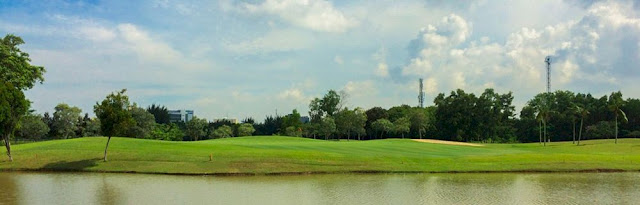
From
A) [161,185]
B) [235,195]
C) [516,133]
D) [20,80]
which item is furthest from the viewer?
[516,133]

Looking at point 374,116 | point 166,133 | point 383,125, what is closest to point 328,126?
point 383,125

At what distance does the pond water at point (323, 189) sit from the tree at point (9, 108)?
8135 millimetres

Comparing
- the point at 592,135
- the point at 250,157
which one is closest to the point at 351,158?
the point at 250,157

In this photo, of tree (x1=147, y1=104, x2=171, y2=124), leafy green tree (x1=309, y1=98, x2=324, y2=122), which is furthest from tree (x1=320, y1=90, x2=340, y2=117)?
tree (x1=147, y1=104, x2=171, y2=124)

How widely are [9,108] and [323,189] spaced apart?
35.9 metres

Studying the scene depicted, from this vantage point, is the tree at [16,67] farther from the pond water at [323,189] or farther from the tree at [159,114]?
the tree at [159,114]

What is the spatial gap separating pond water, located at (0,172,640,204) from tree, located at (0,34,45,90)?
17169 millimetres

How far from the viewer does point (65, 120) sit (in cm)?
12181

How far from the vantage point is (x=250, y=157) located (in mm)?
48812

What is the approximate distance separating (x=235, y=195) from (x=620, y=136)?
115 metres

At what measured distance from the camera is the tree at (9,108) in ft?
160

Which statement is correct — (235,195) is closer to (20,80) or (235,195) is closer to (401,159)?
(401,159)

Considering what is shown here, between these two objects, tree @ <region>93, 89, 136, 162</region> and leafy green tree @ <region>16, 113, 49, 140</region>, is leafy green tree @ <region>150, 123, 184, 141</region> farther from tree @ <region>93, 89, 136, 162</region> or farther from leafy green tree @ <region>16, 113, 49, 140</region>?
tree @ <region>93, 89, 136, 162</region>

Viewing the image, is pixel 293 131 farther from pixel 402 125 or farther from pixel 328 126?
pixel 402 125
